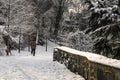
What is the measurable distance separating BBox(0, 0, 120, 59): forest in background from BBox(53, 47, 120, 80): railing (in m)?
0.51

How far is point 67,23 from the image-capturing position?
180ft

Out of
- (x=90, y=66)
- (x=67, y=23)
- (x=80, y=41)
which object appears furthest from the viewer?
(x=67, y=23)

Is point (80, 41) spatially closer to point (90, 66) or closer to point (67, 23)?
point (67, 23)

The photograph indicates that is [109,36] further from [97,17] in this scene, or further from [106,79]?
[97,17]

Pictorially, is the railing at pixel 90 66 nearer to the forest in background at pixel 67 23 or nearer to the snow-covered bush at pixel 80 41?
the forest in background at pixel 67 23

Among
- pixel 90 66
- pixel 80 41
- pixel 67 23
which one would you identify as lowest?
pixel 80 41

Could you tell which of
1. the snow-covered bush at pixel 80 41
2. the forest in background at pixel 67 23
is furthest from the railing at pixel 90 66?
the snow-covered bush at pixel 80 41

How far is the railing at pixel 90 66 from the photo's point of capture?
931cm

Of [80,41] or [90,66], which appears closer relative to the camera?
[90,66]

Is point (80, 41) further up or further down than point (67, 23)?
further down

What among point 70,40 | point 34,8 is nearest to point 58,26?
point 34,8

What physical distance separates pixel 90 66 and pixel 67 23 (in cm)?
4283

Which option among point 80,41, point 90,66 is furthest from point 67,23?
point 90,66

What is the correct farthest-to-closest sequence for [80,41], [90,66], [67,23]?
[67,23] → [80,41] → [90,66]
